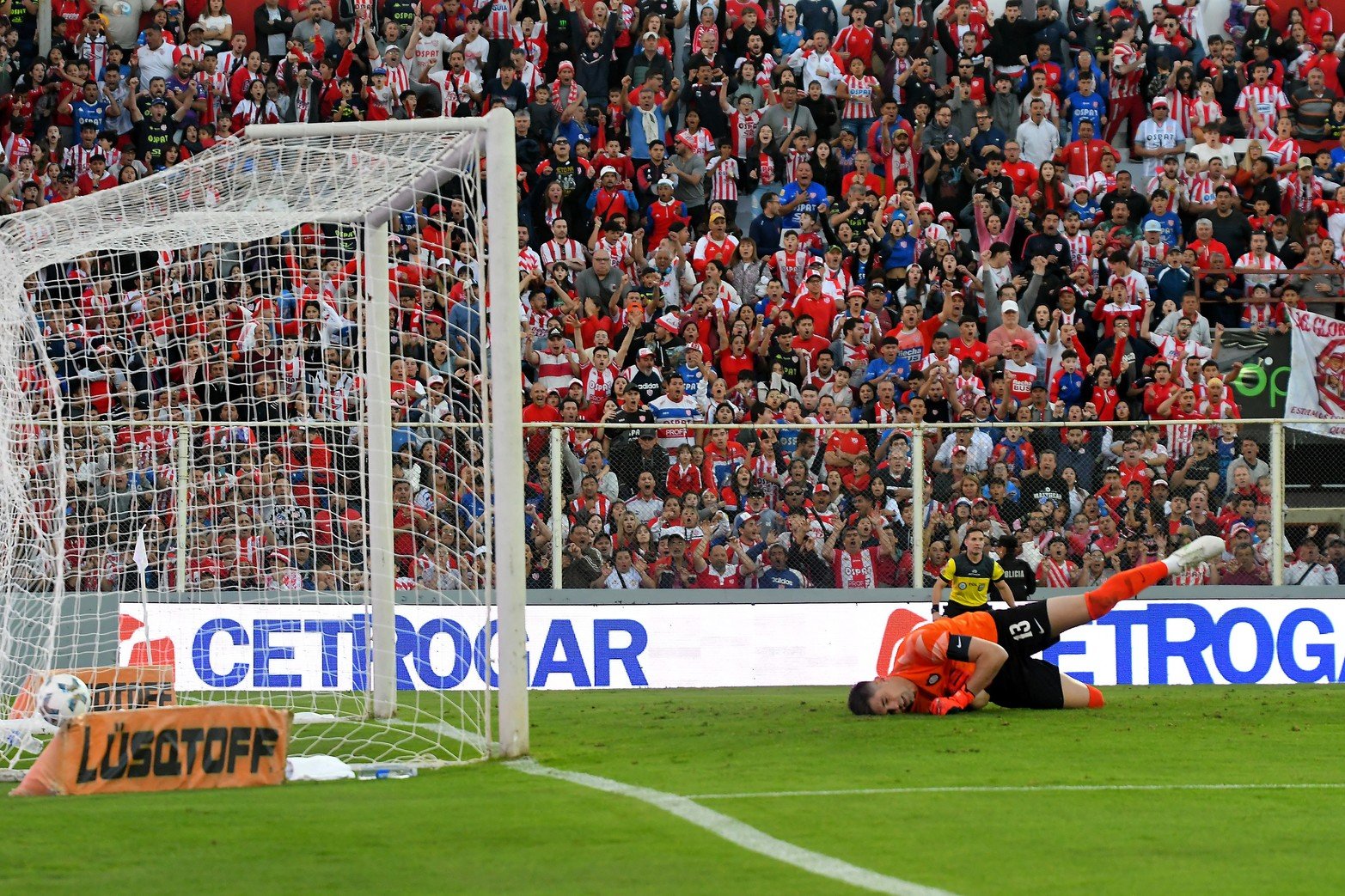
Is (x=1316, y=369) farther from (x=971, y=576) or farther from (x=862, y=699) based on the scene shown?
(x=862, y=699)

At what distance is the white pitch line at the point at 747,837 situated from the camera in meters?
5.54

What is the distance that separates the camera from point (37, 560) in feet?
32.9

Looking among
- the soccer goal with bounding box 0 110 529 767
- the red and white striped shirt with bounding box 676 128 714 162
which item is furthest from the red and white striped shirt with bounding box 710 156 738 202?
the soccer goal with bounding box 0 110 529 767

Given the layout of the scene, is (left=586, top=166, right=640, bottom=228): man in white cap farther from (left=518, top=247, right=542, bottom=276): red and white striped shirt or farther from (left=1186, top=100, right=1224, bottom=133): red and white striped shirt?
(left=1186, top=100, right=1224, bottom=133): red and white striped shirt

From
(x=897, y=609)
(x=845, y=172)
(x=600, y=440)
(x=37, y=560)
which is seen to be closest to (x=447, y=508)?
(x=37, y=560)

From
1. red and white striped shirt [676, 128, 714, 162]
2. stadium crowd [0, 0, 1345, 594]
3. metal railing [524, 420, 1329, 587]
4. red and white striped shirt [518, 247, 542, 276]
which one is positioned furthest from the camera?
red and white striped shirt [676, 128, 714, 162]

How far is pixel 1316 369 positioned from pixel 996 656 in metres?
8.48

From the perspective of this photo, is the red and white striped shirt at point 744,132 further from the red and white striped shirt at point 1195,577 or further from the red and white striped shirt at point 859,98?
the red and white striped shirt at point 1195,577

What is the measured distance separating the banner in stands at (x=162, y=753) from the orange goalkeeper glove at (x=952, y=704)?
4741 mm

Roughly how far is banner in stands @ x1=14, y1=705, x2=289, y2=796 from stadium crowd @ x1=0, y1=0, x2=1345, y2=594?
1.99 meters

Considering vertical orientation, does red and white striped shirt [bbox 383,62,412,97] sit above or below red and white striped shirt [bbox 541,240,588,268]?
above

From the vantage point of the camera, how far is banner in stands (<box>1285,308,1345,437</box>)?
17984mm

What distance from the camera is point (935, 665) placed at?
11648mm

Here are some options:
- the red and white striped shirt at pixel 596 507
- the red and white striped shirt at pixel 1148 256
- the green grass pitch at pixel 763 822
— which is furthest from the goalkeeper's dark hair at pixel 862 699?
the red and white striped shirt at pixel 1148 256
